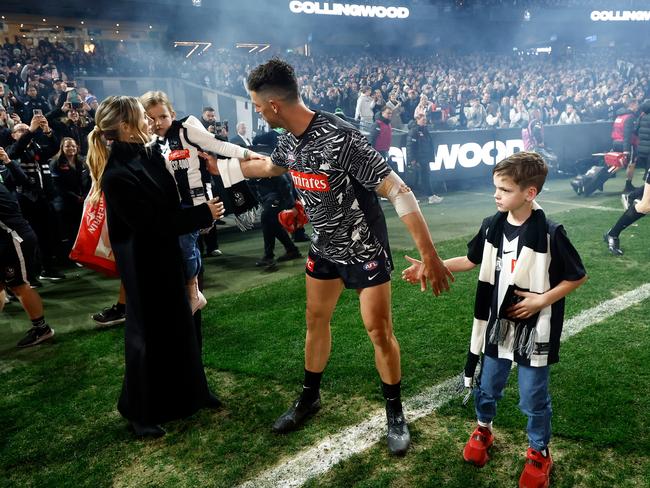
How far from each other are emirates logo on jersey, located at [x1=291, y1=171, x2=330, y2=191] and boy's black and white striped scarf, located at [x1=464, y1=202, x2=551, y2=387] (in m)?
0.84

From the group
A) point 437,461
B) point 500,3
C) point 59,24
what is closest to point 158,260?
point 437,461

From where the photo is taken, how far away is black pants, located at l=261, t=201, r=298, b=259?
7.24 meters

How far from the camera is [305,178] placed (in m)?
2.87

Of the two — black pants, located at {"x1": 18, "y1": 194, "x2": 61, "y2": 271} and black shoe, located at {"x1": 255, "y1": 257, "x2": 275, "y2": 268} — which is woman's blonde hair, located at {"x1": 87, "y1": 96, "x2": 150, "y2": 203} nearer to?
black shoe, located at {"x1": 255, "y1": 257, "x2": 275, "y2": 268}

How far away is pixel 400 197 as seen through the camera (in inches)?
105

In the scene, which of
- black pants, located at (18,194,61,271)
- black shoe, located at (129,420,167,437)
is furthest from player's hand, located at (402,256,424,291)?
black pants, located at (18,194,61,271)

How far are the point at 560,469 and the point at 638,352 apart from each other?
1.70 metres

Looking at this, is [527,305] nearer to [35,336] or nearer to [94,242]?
[94,242]

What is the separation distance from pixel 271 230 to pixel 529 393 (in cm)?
508

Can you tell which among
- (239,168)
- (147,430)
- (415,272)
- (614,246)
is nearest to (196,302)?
(147,430)

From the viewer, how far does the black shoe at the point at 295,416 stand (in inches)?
130

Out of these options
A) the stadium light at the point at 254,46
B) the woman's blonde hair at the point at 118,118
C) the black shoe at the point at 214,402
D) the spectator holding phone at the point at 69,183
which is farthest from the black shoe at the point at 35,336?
the stadium light at the point at 254,46

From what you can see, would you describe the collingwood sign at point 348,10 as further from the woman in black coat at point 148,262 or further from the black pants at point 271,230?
the woman in black coat at point 148,262

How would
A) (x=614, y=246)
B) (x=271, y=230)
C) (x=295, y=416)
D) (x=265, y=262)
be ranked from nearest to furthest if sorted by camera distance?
(x=295, y=416) → (x=614, y=246) → (x=265, y=262) → (x=271, y=230)
